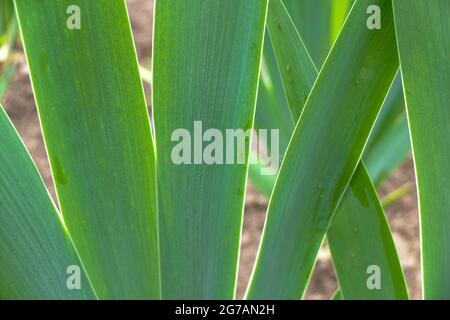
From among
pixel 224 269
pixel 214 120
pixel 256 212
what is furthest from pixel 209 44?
pixel 256 212

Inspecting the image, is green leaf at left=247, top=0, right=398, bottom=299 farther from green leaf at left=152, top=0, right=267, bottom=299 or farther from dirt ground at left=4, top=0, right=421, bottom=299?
dirt ground at left=4, top=0, right=421, bottom=299

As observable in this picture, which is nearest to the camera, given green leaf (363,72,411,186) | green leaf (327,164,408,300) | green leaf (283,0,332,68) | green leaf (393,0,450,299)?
green leaf (393,0,450,299)

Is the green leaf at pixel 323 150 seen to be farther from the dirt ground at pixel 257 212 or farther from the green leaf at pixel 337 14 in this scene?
the dirt ground at pixel 257 212

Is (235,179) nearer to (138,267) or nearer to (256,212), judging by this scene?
(138,267)

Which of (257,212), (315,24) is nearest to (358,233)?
(315,24)

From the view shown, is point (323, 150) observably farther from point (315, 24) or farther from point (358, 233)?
point (315, 24)

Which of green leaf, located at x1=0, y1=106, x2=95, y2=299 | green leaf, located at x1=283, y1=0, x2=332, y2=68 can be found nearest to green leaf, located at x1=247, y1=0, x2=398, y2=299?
green leaf, located at x1=0, y1=106, x2=95, y2=299

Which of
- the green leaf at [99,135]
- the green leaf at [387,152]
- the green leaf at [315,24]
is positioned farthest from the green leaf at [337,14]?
the green leaf at [99,135]
